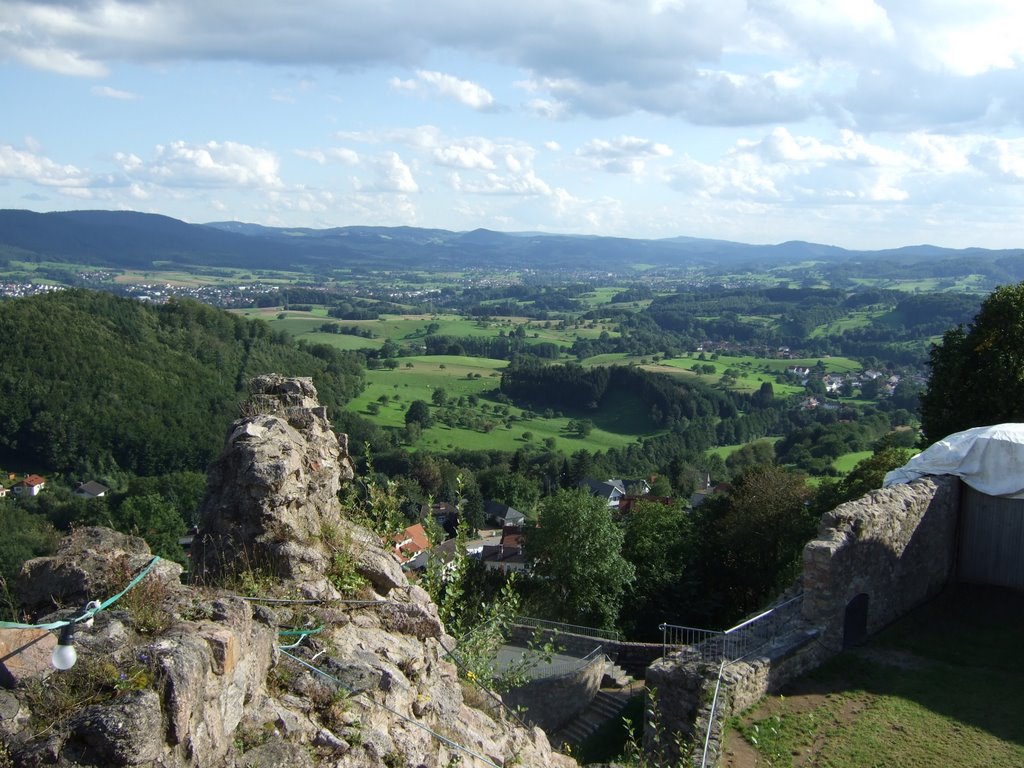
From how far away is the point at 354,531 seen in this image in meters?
9.05

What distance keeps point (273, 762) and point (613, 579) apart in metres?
20.8

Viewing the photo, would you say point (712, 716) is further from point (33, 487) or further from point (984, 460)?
point (33, 487)

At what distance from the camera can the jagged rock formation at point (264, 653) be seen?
4.82m

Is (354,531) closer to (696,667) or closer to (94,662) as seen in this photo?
(94,662)

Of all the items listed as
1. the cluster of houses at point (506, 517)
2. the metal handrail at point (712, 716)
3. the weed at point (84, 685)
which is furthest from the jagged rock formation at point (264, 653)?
the cluster of houses at point (506, 517)

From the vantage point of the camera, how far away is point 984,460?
15625 mm

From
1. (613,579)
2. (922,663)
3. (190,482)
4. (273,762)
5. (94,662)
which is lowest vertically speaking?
(190,482)

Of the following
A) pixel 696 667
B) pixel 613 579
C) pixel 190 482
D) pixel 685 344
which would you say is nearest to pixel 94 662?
pixel 696 667

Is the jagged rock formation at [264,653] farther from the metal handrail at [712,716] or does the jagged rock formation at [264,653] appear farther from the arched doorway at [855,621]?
the arched doorway at [855,621]

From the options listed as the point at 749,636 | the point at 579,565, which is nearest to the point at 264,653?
the point at 749,636

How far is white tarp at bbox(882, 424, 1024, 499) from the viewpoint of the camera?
50.1ft

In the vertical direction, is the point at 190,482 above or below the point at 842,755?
below

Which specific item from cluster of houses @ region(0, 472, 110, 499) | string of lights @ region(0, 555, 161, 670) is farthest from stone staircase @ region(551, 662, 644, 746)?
cluster of houses @ region(0, 472, 110, 499)

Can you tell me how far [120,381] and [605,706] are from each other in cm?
8437
